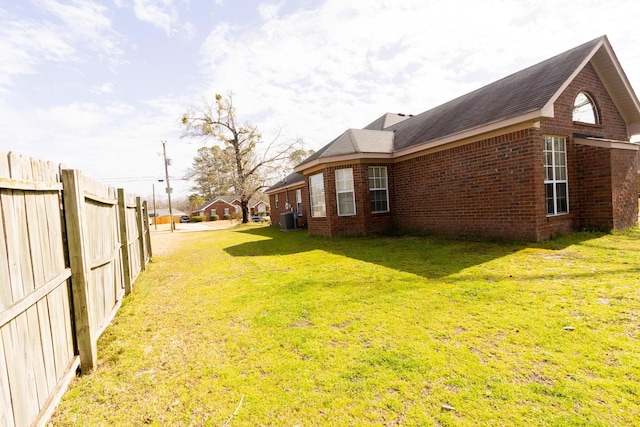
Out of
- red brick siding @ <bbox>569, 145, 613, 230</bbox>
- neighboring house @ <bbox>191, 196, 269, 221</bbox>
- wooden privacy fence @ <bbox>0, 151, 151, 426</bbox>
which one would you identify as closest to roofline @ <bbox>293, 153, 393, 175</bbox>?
red brick siding @ <bbox>569, 145, 613, 230</bbox>

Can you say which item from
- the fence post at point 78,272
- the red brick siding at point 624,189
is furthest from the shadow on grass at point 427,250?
the fence post at point 78,272

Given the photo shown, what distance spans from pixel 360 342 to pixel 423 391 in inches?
37.4

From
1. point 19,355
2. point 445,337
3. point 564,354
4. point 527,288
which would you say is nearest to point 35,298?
point 19,355

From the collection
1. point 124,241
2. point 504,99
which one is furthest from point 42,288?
point 504,99

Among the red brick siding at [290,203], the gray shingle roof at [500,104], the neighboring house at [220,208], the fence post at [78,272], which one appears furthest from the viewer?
the neighboring house at [220,208]

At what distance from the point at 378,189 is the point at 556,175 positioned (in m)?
5.52

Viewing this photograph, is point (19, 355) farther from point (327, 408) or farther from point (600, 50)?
point (600, 50)

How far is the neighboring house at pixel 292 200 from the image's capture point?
1867 cm

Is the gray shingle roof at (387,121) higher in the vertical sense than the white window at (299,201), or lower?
higher

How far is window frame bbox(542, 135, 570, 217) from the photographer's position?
26.7 feet

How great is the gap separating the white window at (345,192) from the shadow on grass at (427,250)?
57.4 inches

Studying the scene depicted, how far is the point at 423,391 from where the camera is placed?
2400mm

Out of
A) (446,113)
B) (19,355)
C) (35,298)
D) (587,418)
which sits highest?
(446,113)

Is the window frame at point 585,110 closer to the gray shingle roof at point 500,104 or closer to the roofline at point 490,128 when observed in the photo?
the gray shingle roof at point 500,104
